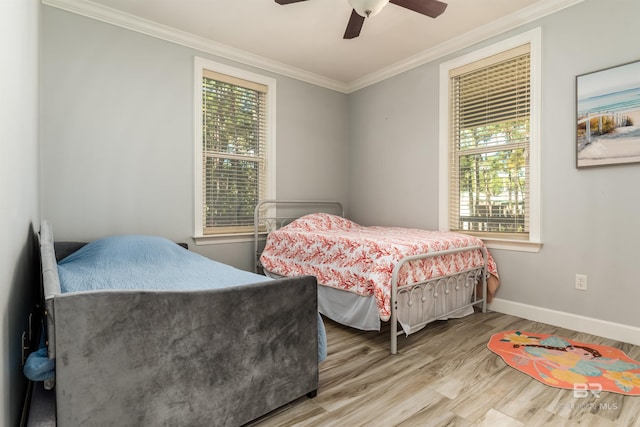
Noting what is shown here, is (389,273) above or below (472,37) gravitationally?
below

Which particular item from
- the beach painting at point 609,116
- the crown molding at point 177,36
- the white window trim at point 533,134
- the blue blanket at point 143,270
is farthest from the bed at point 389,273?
the crown molding at point 177,36

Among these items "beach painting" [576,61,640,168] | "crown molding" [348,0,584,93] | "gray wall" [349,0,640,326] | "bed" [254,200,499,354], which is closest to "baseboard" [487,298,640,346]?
"gray wall" [349,0,640,326]

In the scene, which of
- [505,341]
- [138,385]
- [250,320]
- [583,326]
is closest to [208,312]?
[250,320]

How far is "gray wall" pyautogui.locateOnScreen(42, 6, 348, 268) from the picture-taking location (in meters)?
2.56

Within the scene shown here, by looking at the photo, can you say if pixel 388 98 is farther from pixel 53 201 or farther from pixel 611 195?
pixel 53 201

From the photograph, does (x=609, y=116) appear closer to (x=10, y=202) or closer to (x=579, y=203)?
(x=579, y=203)

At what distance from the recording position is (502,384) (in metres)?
1.79

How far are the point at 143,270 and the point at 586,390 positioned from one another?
Answer: 102 inches

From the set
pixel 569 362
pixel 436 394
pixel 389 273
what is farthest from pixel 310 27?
pixel 569 362

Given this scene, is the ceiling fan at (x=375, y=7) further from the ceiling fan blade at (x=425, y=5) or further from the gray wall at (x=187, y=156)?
the gray wall at (x=187, y=156)

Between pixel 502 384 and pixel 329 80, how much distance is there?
11.8ft

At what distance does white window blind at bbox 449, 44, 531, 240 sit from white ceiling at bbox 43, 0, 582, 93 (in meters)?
0.32

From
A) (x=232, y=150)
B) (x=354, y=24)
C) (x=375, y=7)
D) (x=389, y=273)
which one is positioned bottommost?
(x=389, y=273)

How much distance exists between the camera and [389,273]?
216 cm
